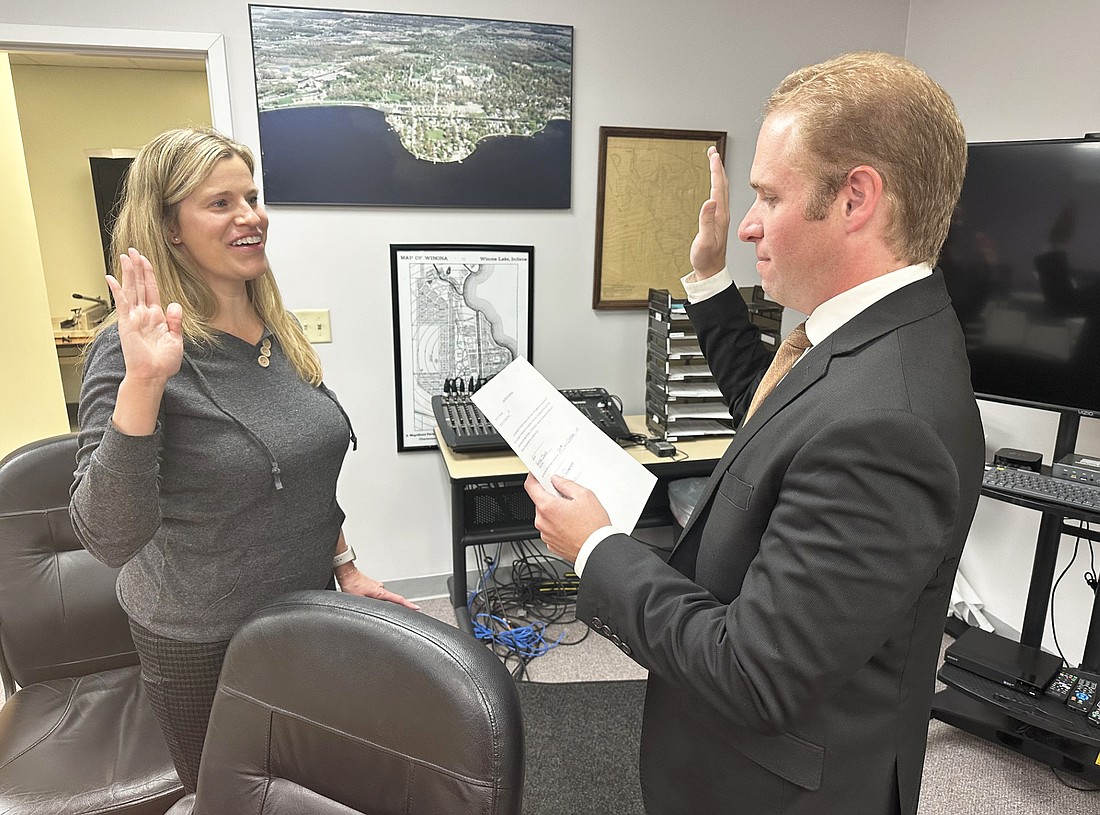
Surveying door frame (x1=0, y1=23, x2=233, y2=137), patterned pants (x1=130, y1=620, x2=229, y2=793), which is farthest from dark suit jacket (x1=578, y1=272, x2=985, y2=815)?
door frame (x1=0, y1=23, x2=233, y2=137)

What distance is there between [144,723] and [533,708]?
1.15 m

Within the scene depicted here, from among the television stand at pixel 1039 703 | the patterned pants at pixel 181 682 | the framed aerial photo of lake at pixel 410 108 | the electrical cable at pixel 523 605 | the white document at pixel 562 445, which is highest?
the framed aerial photo of lake at pixel 410 108

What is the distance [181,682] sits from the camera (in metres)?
1.25

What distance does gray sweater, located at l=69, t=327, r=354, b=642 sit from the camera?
109 centimetres

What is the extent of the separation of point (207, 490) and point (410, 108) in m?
1.68

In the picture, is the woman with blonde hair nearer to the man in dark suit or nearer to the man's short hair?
the man in dark suit

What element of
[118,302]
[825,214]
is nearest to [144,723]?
[118,302]

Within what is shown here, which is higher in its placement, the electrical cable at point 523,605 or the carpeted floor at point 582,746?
the electrical cable at point 523,605

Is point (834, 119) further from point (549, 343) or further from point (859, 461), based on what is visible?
point (549, 343)

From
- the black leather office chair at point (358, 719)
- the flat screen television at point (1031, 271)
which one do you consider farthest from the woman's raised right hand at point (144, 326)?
the flat screen television at point (1031, 271)

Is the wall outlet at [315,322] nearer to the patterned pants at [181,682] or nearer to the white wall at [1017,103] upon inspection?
the patterned pants at [181,682]

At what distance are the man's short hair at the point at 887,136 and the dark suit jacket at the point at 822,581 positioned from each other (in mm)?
98

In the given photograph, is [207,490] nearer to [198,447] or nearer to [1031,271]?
[198,447]

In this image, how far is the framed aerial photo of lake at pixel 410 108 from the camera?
7.56 feet
